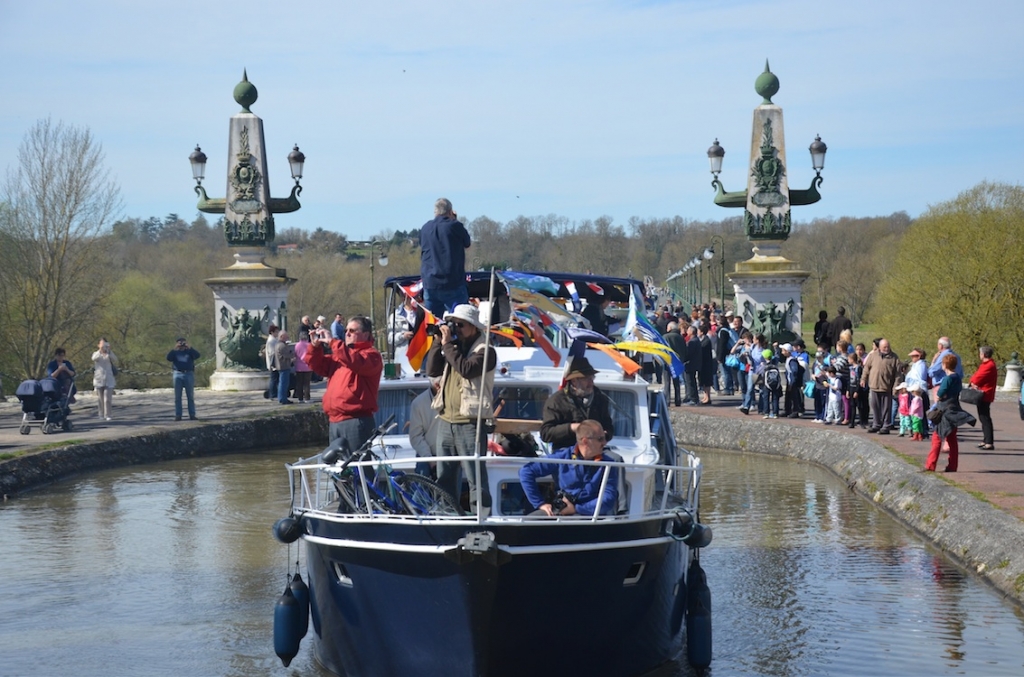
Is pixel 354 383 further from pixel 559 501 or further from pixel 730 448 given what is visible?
pixel 730 448

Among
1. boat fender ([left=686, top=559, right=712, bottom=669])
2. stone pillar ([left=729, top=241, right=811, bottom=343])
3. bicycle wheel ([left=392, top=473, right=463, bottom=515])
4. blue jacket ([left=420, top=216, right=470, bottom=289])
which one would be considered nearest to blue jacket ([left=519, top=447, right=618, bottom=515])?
bicycle wheel ([left=392, top=473, right=463, bottom=515])

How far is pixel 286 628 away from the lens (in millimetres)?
10953

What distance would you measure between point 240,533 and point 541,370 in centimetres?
621

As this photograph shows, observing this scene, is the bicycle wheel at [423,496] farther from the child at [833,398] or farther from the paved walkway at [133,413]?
the child at [833,398]

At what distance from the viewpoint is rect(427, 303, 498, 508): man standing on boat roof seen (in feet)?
34.2

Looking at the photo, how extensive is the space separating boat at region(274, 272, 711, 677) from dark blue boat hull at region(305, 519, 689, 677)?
10mm

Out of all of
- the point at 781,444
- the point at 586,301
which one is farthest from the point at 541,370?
the point at 781,444

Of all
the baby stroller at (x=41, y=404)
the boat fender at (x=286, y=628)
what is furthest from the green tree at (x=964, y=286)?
the boat fender at (x=286, y=628)

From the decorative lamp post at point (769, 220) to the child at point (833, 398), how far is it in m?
7.39

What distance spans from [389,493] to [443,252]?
344 centimetres

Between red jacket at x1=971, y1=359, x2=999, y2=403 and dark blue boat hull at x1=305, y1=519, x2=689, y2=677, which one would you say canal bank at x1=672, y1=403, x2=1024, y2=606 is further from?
→ dark blue boat hull at x1=305, y1=519, x2=689, y2=677

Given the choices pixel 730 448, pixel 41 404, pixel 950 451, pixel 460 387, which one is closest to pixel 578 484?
pixel 460 387

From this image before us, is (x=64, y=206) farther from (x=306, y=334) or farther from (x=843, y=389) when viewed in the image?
(x=843, y=389)

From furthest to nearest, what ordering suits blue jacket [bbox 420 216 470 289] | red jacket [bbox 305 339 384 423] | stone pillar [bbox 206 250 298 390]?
1. stone pillar [bbox 206 250 298 390]
2. blue jacket [bbox 420 216 470 289]
3. red jacket [bbox 305 339 384 423]
